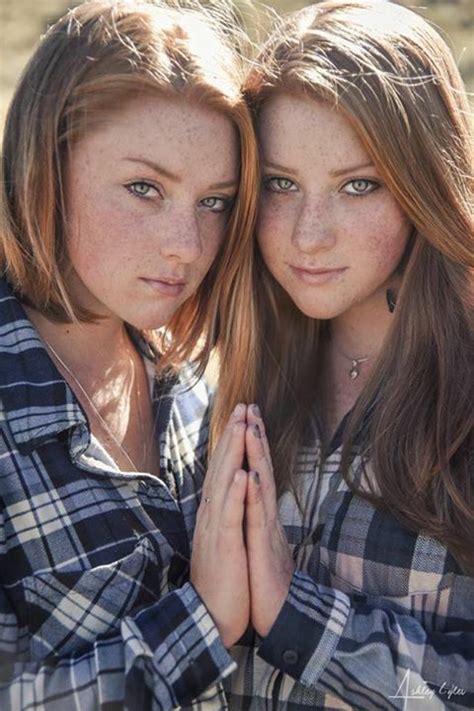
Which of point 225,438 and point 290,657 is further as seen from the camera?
point 225,438

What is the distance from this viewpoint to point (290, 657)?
8.45 feet

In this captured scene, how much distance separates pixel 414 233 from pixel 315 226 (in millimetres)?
297

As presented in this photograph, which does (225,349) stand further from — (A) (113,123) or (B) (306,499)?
(A) (113,123)

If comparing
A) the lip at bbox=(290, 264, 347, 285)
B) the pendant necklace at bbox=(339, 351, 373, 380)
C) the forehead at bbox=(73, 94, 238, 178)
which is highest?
the forehead at bbox=(73, 94, 238, 178)

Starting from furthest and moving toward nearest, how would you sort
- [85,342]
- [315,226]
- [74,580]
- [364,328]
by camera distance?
[364,328] < [85,342] < [315,226] < [74,580]

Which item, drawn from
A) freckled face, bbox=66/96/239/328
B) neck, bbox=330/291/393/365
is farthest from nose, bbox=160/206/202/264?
neck, bbox=330/291/393/365

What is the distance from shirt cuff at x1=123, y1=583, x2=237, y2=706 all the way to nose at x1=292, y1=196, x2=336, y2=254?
88 centimetres

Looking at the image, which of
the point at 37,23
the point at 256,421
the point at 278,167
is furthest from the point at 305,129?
the point at 37,23

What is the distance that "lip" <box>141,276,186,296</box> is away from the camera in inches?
107

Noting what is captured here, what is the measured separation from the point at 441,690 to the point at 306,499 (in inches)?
23.3

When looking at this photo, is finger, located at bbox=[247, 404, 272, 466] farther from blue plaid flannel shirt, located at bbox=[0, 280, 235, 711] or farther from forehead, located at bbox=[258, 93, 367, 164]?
forehead, located at bbox=[258, 93, 367, 164]

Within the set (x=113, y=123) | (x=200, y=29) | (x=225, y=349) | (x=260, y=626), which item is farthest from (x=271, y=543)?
(x=200, y=29)

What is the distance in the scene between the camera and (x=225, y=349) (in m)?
3.12

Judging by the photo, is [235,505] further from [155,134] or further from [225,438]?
[155,134]
